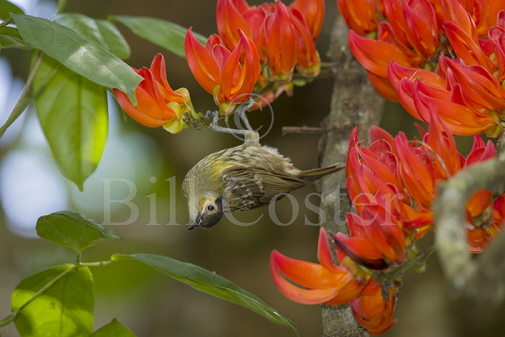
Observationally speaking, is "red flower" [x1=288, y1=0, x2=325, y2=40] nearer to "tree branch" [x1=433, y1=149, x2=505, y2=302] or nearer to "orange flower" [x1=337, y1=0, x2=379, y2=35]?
"orange flower" [x1=337, y1=0, x2=379, y2=35]

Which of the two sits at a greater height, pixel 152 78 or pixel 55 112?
pixel 152 78

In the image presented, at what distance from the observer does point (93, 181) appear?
141 inches

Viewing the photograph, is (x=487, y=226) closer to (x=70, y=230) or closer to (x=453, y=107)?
(x=453, y=107)

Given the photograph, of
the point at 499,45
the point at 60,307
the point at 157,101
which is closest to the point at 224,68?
the point at 157,101

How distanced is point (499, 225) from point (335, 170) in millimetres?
756

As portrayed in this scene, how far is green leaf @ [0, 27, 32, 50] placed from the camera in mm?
1370

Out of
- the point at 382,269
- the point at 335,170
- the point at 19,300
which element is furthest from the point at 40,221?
the point at 335,170

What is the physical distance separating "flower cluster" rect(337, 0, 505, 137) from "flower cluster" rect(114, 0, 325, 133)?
0.22m

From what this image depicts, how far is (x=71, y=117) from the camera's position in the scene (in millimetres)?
1729

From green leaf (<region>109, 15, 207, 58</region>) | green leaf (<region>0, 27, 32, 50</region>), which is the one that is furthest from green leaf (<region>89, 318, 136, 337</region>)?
green leaf (<region>109, 15, 207, 58</region>)

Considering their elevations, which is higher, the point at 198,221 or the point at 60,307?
the point at 60,307

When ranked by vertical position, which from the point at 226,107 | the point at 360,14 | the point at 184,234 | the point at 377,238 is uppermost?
the point at 360,14

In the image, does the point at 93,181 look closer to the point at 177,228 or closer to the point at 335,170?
the point at 177,228

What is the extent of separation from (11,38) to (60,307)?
71 centimetres
